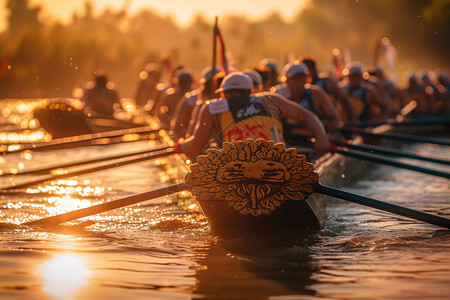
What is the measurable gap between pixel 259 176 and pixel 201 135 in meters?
1.75

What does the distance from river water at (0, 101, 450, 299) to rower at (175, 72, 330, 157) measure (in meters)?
0.96

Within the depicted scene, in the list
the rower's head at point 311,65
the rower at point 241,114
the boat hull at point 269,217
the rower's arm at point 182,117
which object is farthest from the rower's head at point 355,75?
the boat hull at point 269,217

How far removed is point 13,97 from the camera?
64062 mm

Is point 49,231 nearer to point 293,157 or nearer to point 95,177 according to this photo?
point 293,157

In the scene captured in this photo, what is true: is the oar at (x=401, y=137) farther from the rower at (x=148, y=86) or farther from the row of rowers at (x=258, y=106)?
the rower at (x=148, y=86)

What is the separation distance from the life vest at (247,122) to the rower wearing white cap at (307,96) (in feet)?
10.1

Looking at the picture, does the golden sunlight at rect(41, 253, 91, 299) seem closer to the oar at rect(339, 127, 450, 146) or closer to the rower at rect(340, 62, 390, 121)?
the oar at rect(339, 127, 450, 146)

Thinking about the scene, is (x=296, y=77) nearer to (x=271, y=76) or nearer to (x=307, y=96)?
(x=307, y=96)

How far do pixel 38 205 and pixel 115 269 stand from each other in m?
3.71

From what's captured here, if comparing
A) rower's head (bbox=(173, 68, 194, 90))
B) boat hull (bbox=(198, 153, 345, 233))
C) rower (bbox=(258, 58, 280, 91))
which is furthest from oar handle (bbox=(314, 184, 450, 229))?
rower's head (bbox=(173, 68, 194, 90))

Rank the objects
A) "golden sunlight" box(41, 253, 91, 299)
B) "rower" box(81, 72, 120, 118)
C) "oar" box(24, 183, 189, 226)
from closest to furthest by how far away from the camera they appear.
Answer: "golden sunlight" box(41, 253, 91, 299) → "oar" box(24, 183, 189, 226) → "rower" box(81, 72, 120, 118)

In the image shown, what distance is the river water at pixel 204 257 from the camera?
5723mm

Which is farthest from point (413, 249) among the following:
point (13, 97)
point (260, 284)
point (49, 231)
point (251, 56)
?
point (251, 56)

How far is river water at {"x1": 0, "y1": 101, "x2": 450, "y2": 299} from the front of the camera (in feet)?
18.8
